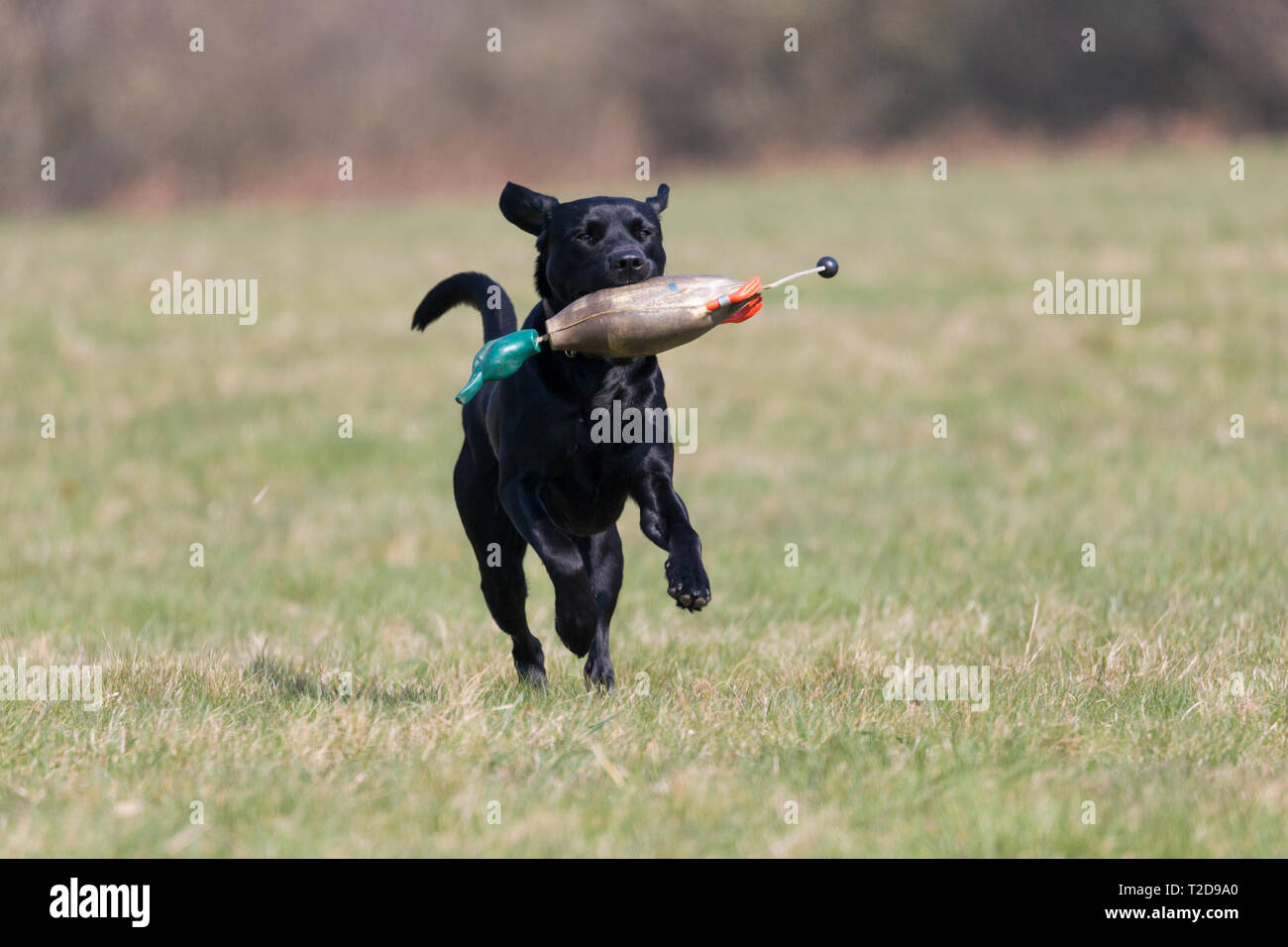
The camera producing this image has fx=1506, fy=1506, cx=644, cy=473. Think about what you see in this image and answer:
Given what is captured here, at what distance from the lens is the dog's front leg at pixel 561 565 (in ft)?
14.7

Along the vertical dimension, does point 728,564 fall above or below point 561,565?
below

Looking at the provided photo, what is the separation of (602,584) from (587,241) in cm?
128

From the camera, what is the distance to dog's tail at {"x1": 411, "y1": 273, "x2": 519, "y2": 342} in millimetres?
5305

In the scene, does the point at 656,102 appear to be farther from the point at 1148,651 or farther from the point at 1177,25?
the point at 1148,651

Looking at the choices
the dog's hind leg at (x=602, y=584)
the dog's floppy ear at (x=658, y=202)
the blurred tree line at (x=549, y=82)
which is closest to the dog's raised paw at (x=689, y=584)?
the dog's hind leg at (x=602, y=584)

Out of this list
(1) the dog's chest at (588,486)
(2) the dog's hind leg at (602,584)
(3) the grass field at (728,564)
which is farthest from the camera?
(2) the dog's hind leg at (602,584)

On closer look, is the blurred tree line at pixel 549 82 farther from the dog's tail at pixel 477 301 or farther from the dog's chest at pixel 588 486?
the dog's chest at pixel 588 486

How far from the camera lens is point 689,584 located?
434cm

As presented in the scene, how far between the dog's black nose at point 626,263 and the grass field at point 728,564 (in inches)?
50.8

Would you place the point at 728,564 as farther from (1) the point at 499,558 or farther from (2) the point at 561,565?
(2) the point at 561,565

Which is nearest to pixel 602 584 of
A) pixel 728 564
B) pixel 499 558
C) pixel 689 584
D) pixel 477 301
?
pixel 499 558

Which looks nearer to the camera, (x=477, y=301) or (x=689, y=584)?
(x=689, y=584)

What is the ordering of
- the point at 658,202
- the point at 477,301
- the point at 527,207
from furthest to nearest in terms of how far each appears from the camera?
the point at 477,301
the point at 658,202
the point at 527,207

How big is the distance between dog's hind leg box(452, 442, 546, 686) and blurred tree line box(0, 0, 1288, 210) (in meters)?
28.8
